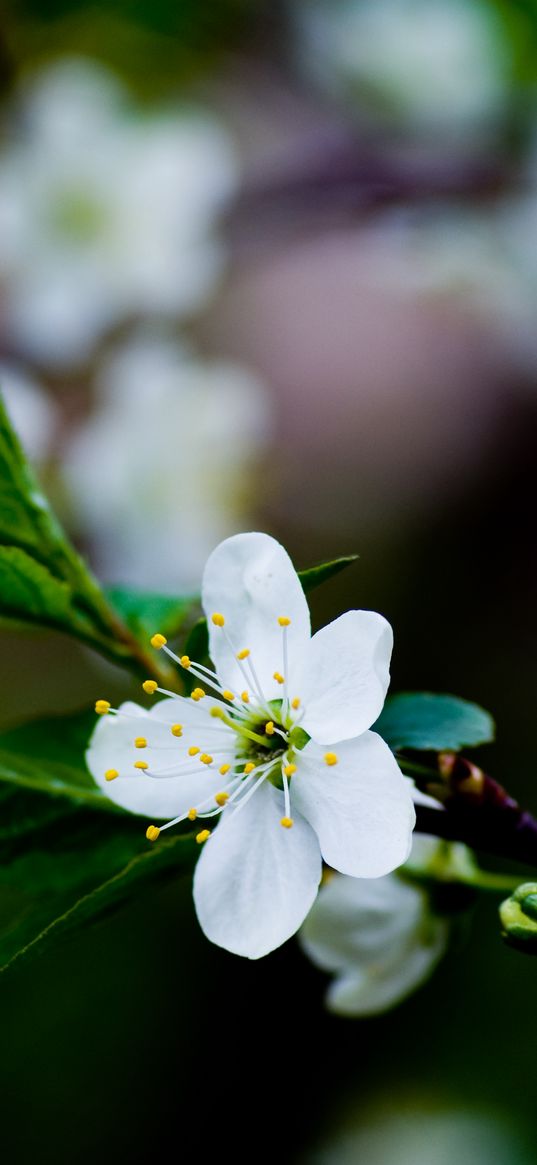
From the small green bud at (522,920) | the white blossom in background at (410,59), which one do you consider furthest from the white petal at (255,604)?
the white blossom in background at (410,59)

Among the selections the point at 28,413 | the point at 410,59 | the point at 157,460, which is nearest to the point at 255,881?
the point at 28,413

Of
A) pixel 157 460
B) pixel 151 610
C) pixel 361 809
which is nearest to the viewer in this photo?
pixel 361 809

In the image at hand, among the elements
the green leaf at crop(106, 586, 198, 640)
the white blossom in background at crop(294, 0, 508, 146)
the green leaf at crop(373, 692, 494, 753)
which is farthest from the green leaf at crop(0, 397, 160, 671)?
the white blossom in background at crop(294, 0, 508, 146)

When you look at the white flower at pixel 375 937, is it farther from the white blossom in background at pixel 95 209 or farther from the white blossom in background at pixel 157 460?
the white blossom in background at pixel 95 209

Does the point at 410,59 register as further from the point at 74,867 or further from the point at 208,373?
the point at 74,867

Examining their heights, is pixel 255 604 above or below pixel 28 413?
below

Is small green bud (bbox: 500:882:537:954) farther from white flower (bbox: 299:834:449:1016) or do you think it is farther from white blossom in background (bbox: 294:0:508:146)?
white blossom in background (bbox: 294:0:508:146)

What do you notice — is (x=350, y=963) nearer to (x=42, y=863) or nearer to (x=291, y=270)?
(x=42, y=863)
